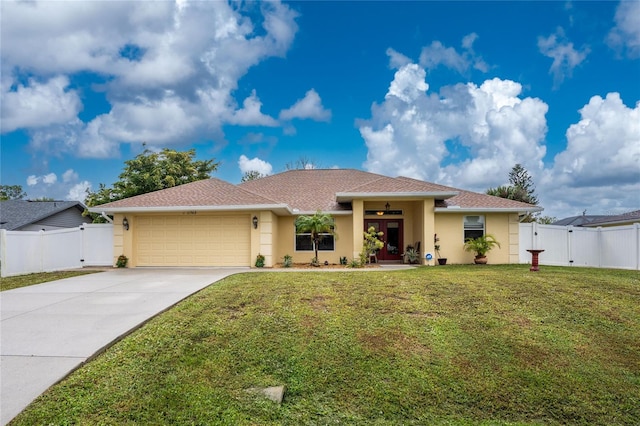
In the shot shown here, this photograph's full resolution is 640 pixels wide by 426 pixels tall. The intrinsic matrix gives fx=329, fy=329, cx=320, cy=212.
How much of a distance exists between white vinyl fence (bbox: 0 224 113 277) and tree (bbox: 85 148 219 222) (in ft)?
27.4

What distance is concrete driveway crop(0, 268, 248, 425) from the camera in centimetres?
385

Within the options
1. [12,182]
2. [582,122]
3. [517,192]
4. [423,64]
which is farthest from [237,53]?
[12,182]

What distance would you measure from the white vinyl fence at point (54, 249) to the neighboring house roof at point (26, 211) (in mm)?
9050

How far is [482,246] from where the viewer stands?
14.2 meters

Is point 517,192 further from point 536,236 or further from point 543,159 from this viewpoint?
point 536,236

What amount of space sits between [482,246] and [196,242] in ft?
39.8

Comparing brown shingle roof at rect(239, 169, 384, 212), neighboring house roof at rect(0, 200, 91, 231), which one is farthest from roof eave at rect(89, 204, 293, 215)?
neighboring house roof at rect(0, 200, 91, 231)

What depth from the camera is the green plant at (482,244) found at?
14.2 metres

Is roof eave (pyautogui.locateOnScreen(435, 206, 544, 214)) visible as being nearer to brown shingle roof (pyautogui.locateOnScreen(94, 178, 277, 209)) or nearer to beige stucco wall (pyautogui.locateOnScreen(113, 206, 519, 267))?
beige stucco wall (pyautogui.locateOnScreen(113, 206, 519, 267))

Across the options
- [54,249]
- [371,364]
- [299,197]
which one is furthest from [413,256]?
[54,249]

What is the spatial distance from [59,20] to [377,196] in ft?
39.2

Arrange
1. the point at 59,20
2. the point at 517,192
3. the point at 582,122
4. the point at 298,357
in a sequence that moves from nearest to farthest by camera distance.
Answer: the point at 298,357, the point at 59,20, the point at 582,122, the point at 517,192

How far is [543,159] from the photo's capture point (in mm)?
18719

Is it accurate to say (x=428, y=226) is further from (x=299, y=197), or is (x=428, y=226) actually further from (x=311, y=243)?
(x=299, y=197)
